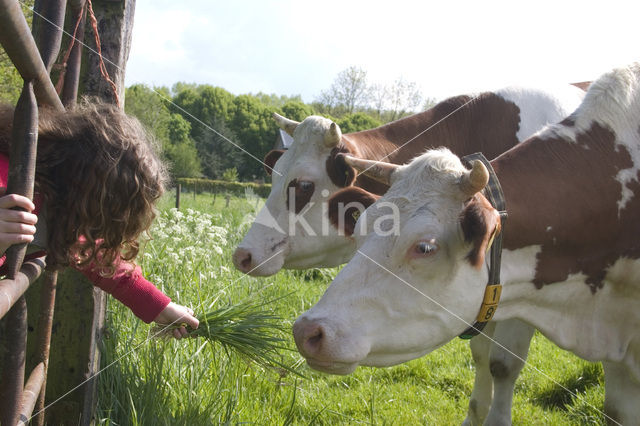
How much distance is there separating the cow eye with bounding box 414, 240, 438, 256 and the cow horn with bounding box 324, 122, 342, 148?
1.88 metres

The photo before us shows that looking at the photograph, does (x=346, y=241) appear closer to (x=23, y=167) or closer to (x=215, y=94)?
(x=23, y=167)

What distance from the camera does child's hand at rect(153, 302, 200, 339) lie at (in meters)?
2.58

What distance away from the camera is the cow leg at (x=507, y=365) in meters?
3.84

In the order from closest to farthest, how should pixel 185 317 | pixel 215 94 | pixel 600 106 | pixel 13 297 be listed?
pixel 13 297
pixel 185 317
pixel 600 106
pixel 215 94

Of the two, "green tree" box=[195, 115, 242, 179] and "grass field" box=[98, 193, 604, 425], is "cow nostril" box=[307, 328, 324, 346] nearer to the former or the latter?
"grass field" box=[98, 193, 604, 425]

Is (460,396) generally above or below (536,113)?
below

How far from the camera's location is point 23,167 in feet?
4.88

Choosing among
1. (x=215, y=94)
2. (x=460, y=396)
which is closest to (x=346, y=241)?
(x=460, y=396)

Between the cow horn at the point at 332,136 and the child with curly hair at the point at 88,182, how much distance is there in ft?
6.47

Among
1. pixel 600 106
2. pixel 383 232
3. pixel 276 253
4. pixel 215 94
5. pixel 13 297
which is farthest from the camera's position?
pixel 215 94

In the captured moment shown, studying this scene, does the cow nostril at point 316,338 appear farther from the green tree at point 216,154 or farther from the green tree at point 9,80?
the green tree at point 216,154

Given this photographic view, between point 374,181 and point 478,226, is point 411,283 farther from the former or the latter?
point 374,181

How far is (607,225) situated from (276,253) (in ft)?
7.09

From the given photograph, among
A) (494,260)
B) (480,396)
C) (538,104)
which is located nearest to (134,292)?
(494,260)
